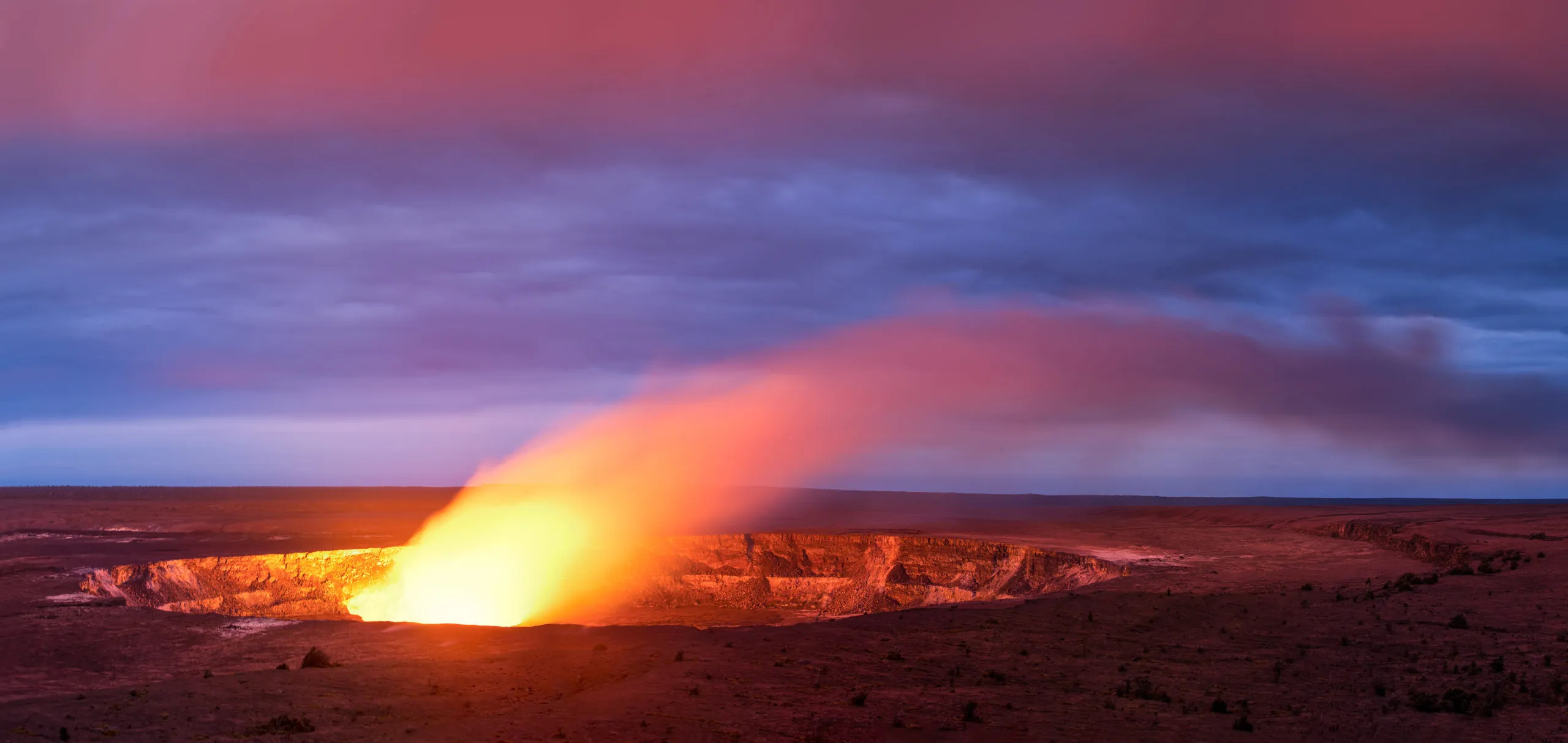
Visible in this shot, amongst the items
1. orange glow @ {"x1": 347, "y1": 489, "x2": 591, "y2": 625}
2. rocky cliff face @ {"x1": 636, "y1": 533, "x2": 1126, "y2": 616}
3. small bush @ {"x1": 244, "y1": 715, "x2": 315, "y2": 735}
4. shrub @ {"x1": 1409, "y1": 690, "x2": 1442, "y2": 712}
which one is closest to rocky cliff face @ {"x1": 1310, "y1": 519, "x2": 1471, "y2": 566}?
rocky cliff face @ {"x1": 636, "y1": 533, "x2": 1126, "y2": 616}

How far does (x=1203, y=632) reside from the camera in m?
33.2

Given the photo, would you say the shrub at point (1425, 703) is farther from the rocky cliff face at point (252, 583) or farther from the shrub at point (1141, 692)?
the rocky cliff face at point (252, 583)

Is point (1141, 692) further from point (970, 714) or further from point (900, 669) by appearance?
point (900, 669)

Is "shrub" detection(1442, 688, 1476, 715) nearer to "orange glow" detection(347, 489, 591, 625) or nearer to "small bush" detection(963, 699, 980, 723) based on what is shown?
"small bush" detection(963, 699, 980, 723)

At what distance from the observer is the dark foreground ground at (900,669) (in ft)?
69.5

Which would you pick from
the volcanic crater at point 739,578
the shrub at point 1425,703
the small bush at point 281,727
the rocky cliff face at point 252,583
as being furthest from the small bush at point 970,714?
the rocky cliff face at point 252,583

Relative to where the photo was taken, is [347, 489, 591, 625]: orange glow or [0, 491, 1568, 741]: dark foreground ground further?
[347, 489, 591, 625]: orange glow

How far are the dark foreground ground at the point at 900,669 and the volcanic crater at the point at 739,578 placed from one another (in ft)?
14.3

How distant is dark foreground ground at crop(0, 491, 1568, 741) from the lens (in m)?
21.2

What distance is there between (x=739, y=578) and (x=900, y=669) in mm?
40955

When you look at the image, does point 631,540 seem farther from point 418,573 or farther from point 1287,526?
point 1287,526

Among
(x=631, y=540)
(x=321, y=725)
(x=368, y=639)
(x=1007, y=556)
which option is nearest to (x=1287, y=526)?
(x=1007, y=556)

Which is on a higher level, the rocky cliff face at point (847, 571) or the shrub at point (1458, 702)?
the shrub at point (1458, 702)

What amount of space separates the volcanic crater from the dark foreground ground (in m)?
4.35
